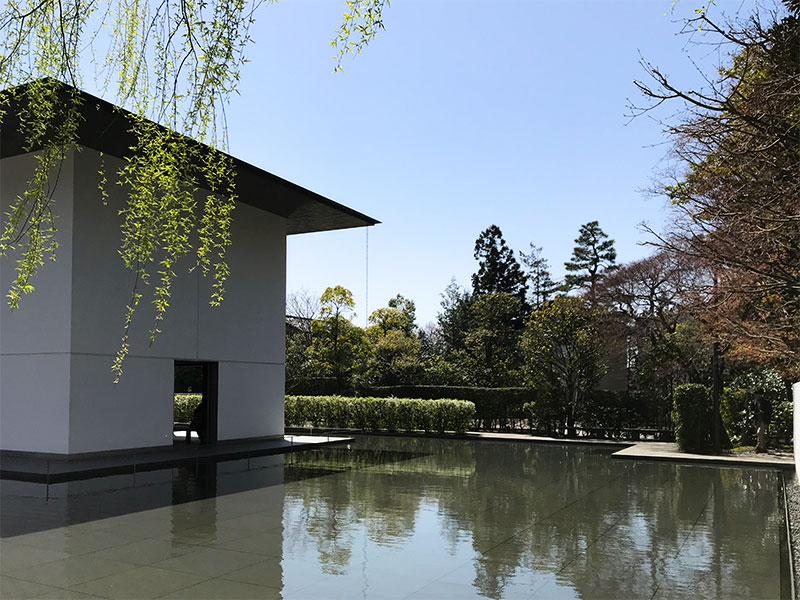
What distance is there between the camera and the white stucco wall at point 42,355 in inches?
496

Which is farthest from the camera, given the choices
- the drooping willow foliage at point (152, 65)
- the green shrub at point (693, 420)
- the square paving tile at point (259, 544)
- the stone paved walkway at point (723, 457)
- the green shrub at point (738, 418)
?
the green shrub at point (738, 418)

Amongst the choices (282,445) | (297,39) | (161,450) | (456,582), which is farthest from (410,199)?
(297,39)

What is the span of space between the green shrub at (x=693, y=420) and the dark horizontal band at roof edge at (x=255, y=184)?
8.90m

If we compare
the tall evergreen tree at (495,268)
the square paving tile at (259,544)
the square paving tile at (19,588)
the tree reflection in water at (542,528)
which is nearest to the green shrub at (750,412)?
the tree reflection in water at (542,528)

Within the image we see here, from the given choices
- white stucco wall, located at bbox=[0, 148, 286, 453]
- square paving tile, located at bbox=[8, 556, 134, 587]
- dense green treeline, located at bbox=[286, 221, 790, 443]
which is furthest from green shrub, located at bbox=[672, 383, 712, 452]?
square paving tile, located at bbox=[8, 556, 134, 587]

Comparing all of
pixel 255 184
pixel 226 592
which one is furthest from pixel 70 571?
pixel 255 184

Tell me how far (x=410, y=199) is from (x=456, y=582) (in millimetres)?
16726

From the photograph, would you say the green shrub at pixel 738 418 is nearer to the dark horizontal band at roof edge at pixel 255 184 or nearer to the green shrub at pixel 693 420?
the green shrub at pixel 693 420

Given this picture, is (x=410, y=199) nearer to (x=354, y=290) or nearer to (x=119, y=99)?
(x=354, y=290)

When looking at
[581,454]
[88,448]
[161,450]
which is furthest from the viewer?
[581,454]

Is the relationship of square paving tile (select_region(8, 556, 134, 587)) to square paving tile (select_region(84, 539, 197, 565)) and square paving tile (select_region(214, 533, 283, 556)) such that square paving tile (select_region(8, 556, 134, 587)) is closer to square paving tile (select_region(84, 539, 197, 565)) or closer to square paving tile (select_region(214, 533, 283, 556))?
square paving tile (select_region(84, 539, 197, 565))

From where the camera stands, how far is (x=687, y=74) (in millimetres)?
6801

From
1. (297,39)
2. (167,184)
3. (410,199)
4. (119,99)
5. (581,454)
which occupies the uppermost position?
(410,199)

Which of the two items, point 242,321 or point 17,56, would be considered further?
point 242,321
